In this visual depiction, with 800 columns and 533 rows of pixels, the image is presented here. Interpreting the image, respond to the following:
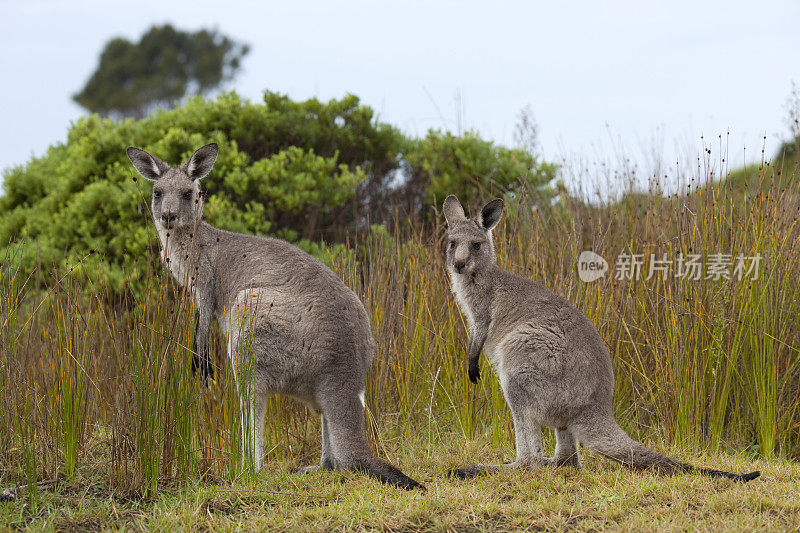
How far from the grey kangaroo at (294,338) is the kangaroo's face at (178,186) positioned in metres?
Result: 0.14

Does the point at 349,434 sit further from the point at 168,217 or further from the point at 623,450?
the point at 168,217

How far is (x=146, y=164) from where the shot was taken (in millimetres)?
6828

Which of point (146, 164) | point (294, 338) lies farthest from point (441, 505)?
point (146, 164)

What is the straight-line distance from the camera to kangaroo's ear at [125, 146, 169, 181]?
22.1 ft

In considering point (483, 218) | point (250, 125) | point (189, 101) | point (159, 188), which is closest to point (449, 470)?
point (483, 218)

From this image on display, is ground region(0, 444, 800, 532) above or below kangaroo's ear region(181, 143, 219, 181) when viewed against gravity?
below

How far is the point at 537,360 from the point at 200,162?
3.20 m

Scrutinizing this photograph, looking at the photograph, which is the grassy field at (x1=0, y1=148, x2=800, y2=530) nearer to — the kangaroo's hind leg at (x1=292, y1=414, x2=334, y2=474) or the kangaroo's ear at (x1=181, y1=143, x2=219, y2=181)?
the kangaroo's hind leg at (x1=292, y1=414, x2=334, y2=474)

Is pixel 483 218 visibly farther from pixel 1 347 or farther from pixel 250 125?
pixel 250 125

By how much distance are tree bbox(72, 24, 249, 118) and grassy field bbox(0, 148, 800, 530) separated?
89.8 feet

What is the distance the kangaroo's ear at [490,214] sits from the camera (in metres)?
6.10

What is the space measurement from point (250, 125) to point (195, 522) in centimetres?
794

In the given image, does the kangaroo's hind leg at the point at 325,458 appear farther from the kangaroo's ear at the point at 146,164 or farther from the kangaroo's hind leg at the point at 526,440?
the kangaroo's ear at the point at 146,164

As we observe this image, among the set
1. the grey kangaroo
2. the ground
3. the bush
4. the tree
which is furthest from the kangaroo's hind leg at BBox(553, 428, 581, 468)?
the tree
